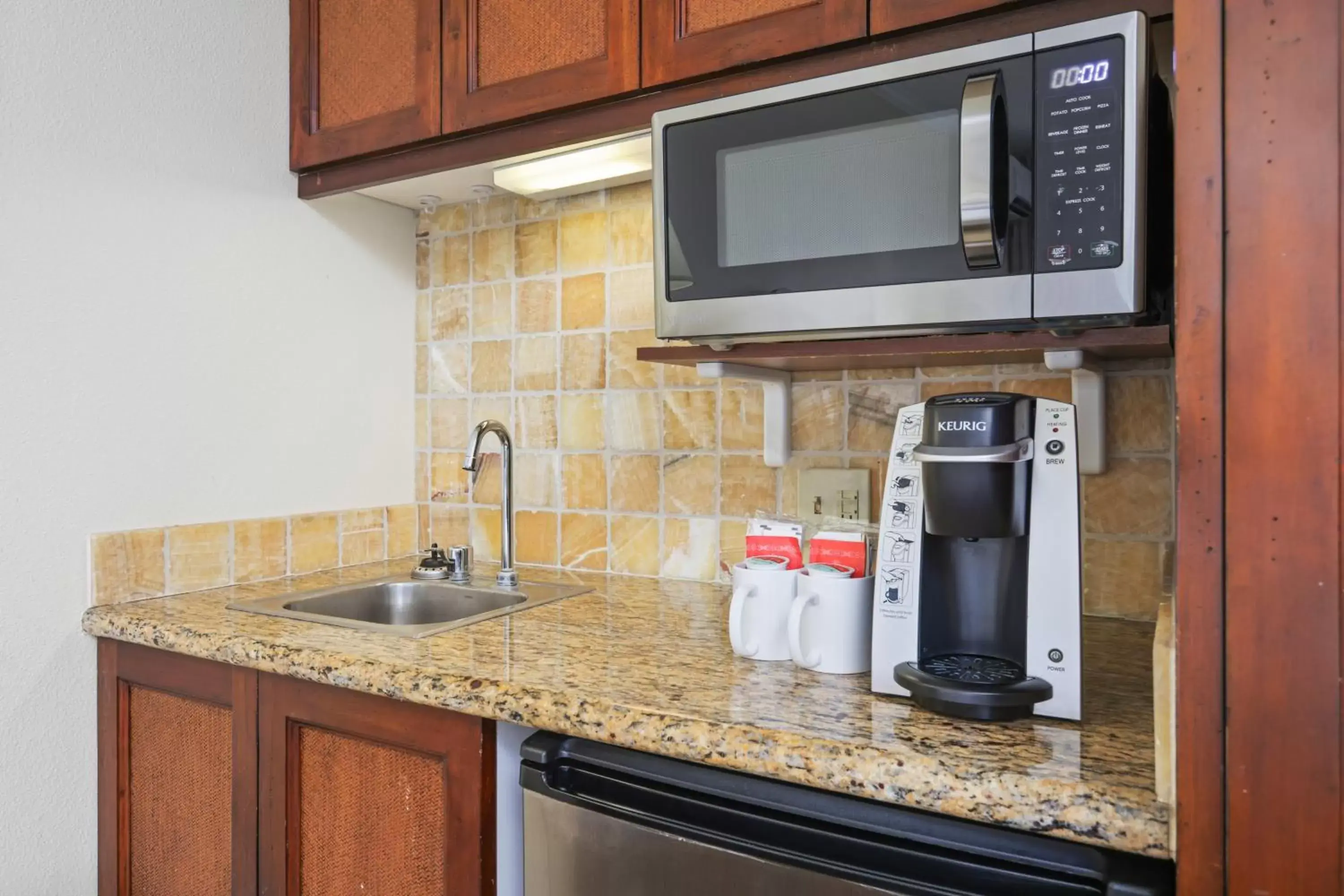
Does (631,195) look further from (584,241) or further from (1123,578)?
(1123,578)

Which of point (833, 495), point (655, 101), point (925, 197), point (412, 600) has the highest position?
point (655, 101)

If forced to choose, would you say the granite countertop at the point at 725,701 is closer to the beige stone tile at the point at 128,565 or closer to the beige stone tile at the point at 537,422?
the beige stone tile at the point at 128,565

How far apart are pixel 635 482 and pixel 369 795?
2.50ft

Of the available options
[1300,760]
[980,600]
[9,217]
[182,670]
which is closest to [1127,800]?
[1300,760]

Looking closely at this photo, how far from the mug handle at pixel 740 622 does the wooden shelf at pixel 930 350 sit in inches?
12.2

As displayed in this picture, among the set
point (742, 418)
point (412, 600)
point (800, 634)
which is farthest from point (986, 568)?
point (412, 600)

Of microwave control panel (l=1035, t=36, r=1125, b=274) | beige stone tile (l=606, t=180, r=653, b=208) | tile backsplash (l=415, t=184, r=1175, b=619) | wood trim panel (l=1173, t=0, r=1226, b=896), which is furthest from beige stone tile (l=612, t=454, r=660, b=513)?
wood trim panel (l=1173, t=0, r=1226, b=896)

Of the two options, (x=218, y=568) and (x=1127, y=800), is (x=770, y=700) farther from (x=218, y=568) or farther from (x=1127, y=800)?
(x=218, y=568)

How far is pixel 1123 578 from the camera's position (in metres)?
1.28

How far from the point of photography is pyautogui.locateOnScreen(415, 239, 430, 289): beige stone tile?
2020 mm

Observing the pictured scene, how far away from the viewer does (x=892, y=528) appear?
0.97 m

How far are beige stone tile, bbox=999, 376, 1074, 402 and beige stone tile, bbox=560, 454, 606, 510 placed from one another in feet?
2.58

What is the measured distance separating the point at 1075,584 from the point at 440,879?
824mm

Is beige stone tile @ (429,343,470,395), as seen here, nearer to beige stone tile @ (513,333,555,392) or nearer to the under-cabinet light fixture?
beige stone tile @ (513,333,555,392)
